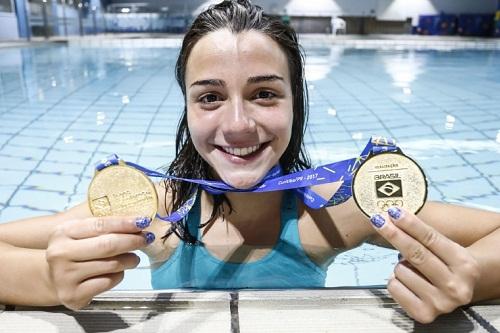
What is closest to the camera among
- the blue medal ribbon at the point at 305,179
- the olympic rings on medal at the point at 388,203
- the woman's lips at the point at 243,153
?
the olympic rings on medal at the point at 388,203

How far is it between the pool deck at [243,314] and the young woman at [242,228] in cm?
4

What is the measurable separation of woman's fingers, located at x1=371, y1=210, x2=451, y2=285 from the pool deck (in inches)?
6.6

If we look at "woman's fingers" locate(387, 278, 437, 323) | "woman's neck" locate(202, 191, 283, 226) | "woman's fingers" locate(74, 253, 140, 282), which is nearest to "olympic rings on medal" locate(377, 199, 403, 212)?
"woman's fingers" locate(387, 278, 437, 323)

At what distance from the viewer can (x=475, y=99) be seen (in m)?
5.29

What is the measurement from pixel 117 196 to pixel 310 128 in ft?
11.2

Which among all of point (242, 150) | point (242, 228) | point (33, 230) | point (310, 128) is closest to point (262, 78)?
point (242, 150)

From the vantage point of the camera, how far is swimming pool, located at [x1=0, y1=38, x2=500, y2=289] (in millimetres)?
2664

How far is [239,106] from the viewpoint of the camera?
1.02 meters

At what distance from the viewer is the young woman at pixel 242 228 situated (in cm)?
75

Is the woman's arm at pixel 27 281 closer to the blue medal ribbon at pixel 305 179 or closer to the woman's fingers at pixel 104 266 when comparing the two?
the woman's fingers at pixel 104 266

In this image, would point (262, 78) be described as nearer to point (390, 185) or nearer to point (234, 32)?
point (234, 32)

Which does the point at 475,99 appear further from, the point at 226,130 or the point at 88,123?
the point at 226,130

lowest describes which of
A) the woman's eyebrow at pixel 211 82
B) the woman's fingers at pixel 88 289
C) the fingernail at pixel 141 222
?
the woman's fingers at pixel 88 289

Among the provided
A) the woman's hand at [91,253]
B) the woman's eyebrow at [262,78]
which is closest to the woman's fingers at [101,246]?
the woman's hand at [91,253]
